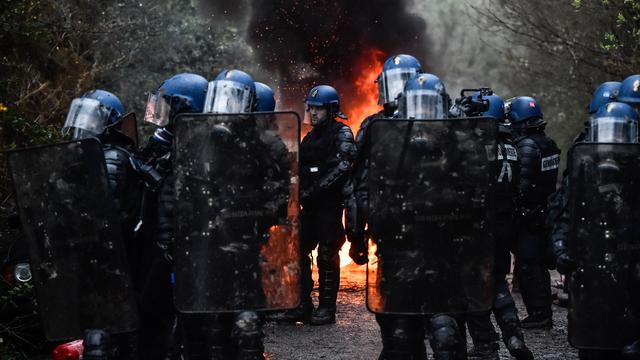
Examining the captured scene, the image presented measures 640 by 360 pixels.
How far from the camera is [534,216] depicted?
8.75 m

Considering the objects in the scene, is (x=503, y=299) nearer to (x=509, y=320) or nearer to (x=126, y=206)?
(x=509, y=320)

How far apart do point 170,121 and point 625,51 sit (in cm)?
911

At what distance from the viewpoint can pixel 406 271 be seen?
17.3ft

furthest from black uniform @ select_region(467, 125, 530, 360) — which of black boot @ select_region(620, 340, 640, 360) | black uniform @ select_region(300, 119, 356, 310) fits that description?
black uniform @ select_region(300, 119, 356, 310)

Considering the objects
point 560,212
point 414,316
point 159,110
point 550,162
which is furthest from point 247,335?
point 550,162

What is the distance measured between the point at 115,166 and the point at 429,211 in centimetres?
182

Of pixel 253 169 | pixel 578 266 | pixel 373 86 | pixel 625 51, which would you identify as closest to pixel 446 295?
pixel 578 266

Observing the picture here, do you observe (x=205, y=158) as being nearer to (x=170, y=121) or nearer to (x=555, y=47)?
(x=170, y=121)

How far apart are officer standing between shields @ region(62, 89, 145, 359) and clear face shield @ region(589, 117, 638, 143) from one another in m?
2.62

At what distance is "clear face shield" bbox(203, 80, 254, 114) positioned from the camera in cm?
557

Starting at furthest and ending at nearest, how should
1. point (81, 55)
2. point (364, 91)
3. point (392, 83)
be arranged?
point (364, 91) < point (81, 55) < point (392, 83)

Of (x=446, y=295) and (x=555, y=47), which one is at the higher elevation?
(x=555, y=47)

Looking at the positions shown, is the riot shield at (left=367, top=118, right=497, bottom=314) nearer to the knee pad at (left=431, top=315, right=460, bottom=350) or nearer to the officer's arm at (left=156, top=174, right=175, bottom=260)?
the knee pad at (left=431, top=315, right=460, bottom=350)

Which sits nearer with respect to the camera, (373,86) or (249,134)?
(249,134)
